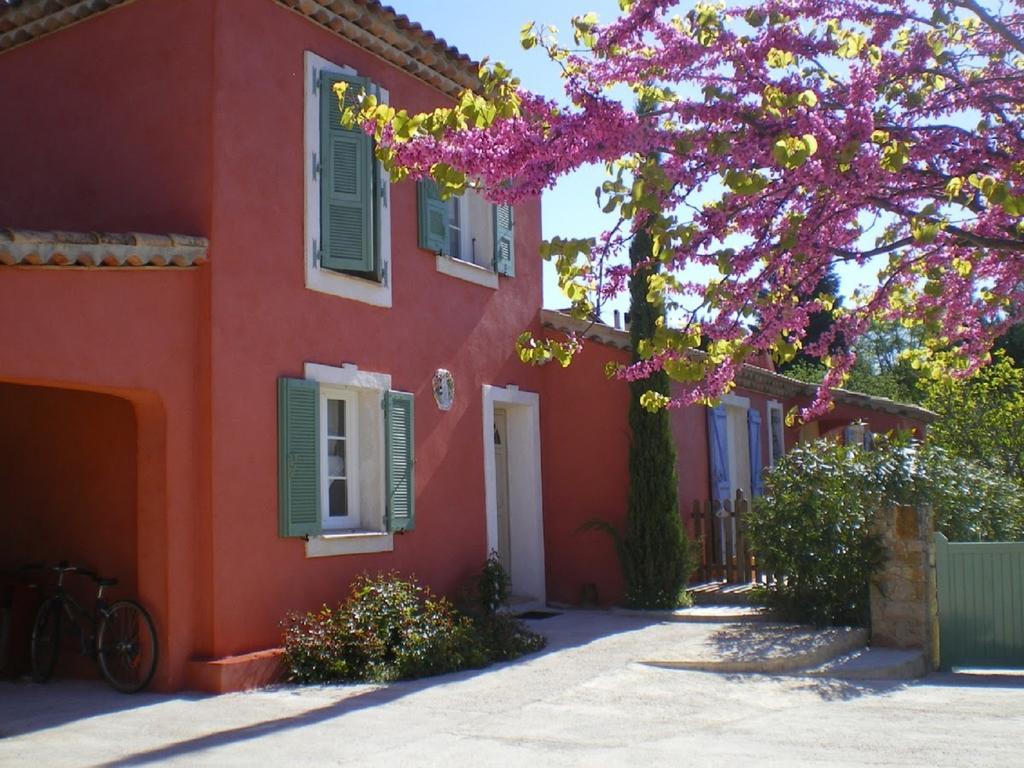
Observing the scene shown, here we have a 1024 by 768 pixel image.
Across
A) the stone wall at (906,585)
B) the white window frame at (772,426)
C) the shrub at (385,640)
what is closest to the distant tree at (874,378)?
the white window frame at (772,426)

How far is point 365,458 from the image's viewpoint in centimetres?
1091

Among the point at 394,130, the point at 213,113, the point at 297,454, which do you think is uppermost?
the point at 213,113

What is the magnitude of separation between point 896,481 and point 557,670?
417cm

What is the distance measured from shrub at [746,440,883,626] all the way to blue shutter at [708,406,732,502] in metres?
3.15

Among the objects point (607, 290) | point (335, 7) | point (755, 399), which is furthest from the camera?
point (755, 399)

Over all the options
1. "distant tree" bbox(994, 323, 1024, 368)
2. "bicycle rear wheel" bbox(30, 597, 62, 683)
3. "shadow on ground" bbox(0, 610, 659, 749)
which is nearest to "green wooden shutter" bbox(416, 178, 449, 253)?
"shadow on ground" bbox(0, 610, 659, 749)

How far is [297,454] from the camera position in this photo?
9852 mm

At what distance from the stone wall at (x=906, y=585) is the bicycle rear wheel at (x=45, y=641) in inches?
270

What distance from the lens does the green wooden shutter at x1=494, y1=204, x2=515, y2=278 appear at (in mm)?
13148

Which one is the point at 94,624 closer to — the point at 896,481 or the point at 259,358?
the point at 259,358

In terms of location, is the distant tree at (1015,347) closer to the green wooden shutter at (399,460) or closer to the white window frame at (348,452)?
the green wooden shutter at (399,460)

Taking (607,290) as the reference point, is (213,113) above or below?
above

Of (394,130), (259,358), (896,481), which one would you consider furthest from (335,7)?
(896,481)

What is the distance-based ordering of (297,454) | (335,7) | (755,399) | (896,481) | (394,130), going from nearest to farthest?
(394,130), (297,454), (335,7), (896,481), (755,399)
